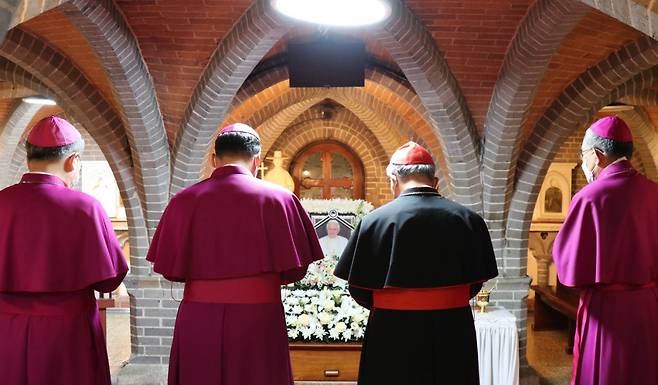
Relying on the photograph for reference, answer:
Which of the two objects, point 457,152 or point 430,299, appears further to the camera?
Answer: point 457,152

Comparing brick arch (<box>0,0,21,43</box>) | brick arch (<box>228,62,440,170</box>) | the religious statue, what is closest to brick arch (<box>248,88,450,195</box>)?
brick arch (<box>228,62,440,170</box>)

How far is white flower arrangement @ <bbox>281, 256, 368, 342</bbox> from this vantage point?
239 inches

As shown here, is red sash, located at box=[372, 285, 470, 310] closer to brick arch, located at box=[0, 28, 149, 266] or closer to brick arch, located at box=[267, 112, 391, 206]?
brick arch, located at box=[0, 28, 149, 266]

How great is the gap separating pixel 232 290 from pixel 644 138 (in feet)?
33.3

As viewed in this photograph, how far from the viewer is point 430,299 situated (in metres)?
3.46

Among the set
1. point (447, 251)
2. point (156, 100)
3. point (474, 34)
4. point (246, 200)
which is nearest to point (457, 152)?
point (474, 34)

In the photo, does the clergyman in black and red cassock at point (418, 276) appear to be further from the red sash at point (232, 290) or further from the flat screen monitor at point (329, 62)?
the flat screen monitor at point (329, 62)

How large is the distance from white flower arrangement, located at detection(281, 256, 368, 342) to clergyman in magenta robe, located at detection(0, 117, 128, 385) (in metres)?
2.84

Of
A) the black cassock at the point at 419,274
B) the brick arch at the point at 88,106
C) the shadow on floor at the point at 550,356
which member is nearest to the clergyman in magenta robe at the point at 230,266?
the black cassock at the point at 419,274

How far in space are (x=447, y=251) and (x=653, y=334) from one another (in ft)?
4.26

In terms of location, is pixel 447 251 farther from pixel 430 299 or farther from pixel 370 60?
pixel 370 60

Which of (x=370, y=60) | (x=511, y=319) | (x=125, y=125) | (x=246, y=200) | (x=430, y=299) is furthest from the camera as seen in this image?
(x=370, y=60)

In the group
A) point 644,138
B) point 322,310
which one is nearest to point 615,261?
point 322,310

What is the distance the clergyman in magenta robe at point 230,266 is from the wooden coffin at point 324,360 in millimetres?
2639
